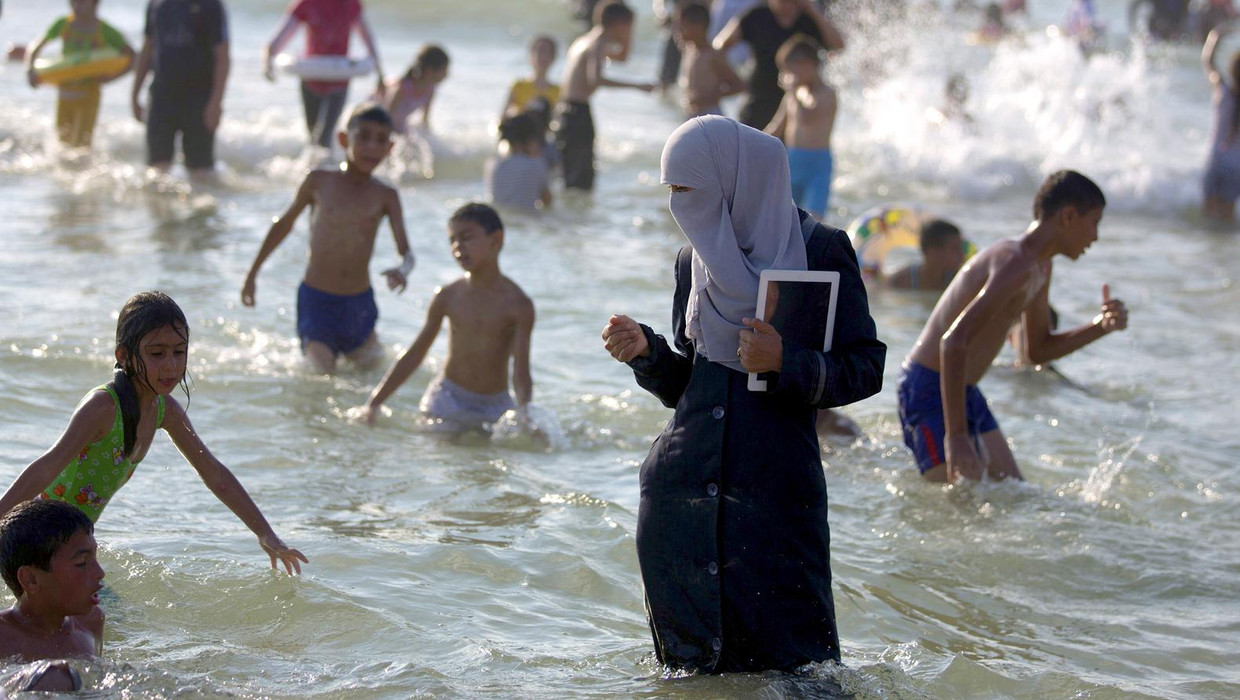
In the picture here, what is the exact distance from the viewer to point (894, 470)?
6676mm

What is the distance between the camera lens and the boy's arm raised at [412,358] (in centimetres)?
661

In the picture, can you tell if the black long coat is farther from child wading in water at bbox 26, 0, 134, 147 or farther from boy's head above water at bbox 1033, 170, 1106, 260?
child wading in water at bbox 26, 0, 134, 147

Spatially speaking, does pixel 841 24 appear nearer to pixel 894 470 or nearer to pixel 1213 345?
pixel 1213 345

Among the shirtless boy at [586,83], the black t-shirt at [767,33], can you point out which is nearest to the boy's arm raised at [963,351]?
the black t-shirt at [767,33]

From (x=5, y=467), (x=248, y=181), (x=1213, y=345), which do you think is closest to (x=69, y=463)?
(x=5, y=467)

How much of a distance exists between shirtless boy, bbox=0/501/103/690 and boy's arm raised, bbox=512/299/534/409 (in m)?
3.04

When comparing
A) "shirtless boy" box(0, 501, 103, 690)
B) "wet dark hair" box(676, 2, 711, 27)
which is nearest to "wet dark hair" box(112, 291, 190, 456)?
"shirtless boy" box(0, 501, 103, 690)

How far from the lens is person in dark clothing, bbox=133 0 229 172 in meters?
11.3

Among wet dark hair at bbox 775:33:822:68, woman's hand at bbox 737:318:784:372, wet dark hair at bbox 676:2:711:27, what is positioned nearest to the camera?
woman's hand at bbox 737:318:784:372

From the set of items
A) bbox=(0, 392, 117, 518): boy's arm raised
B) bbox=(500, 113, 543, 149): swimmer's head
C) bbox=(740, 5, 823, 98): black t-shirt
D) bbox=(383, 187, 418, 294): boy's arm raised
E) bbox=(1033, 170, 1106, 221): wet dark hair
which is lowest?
bbox=(0, 392, 117, 518): boy's arm raised

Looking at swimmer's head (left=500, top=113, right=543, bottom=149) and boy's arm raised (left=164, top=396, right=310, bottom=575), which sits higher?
swimmer's head (left=500, top=113, right=543, bottom=149)

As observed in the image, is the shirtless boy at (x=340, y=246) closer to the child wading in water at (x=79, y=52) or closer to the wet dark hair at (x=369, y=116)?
the wet dark hair at (x=369, y=116)

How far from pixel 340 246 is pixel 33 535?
415 centimetres

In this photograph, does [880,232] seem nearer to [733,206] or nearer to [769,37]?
[769,37]
